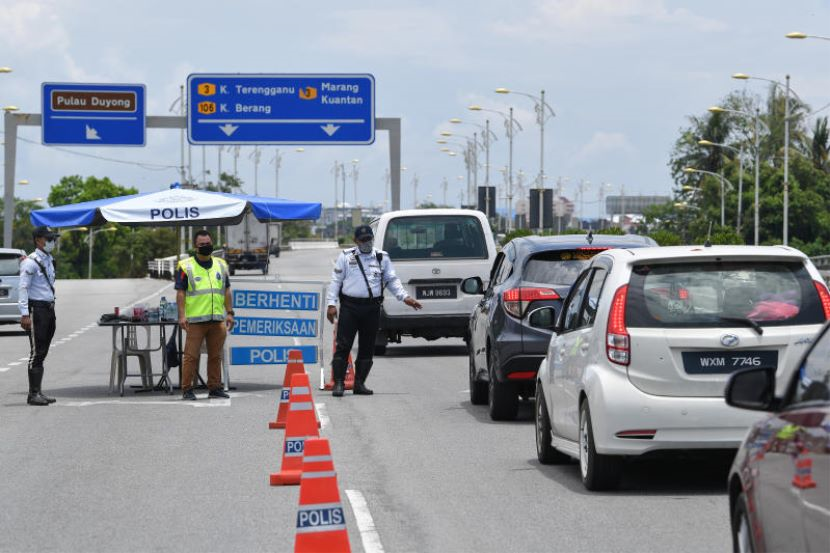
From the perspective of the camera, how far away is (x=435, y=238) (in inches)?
925

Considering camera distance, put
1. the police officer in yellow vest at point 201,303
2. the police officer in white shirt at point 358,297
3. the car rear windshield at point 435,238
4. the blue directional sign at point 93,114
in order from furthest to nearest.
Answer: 1. the blue directional sign at point 93,114
2. the car rear windshield at point 435,238
3. the police officer in white shirt at point 358,297
4. the police officer in yellow vest at point 201,303

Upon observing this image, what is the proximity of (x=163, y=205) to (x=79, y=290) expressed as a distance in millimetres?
47721

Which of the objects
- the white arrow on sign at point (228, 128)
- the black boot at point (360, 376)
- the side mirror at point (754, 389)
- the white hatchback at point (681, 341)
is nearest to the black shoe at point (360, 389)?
the black boot at point (360, 376)

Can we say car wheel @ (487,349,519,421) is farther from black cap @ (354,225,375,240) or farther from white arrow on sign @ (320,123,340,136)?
white arrow on sign @ (320,123,340,136)

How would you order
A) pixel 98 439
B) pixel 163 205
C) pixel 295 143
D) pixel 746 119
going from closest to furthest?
pixel 98 439 < pixel 163 205 < pixel 295 143 < pixel 746 119

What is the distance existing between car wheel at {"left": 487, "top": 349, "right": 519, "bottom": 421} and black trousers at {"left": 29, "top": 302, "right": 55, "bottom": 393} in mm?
5018

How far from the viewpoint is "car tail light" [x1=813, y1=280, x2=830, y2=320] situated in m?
10.0

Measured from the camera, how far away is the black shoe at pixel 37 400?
16.7 metres

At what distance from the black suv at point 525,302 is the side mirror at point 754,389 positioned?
8.53 metres

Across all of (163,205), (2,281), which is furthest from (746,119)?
(163,205)

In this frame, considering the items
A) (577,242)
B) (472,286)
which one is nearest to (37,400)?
(472,286)

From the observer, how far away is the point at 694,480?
35.1 feet

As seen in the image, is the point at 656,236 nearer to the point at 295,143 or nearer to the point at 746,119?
the point at 295,143

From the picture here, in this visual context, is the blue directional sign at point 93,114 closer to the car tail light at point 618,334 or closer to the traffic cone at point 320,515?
the car tail light at point 618,334
